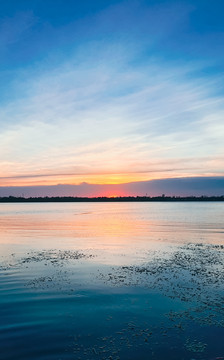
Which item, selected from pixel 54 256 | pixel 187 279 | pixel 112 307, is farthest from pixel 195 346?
pixel 54 256

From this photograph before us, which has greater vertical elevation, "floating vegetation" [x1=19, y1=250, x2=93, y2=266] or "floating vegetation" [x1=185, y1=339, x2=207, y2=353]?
"floating vegetation" [x1=185, y1=339, x2=207, y2=353]

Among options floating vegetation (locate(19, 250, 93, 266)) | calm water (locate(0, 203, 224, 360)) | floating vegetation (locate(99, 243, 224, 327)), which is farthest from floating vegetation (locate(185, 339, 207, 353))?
floating vegetation (locate(19, 250, 93, 266))

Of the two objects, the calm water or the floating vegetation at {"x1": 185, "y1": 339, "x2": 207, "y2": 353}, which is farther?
the calm water

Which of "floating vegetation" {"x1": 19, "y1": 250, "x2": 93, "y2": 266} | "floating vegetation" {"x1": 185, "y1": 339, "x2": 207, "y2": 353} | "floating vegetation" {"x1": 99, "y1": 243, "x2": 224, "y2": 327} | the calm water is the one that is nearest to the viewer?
"floating vegetation" {"x1": 185, "y1": 339, "x2": 207, "y2": 353}

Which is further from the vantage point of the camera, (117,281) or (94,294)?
(117,281)

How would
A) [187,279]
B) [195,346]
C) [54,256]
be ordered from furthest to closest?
[54,256] < [187,279] < [195,346]

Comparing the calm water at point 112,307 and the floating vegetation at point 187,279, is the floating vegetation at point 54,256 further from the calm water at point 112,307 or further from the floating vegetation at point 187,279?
the floating vegetation at point 187,279

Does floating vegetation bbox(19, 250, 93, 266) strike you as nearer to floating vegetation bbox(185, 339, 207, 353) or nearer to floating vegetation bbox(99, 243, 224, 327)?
floating vegetation bbox(99, 243, 224, 327)

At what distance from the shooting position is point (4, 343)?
8.09 metres

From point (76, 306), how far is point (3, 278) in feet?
18.3

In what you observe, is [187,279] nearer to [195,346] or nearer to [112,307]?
[112,307]

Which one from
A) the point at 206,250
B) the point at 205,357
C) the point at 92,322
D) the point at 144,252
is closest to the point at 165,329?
the point at 205,357

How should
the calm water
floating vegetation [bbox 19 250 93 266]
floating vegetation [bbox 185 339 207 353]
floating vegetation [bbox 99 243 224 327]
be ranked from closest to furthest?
floating vegetation [bbox 185 339 207 353], the calm water, floating vegetation [bbox 99 243 224 327], floating vegetation [bbox 19 250 93 266]

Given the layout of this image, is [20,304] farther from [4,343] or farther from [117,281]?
[117,281]
